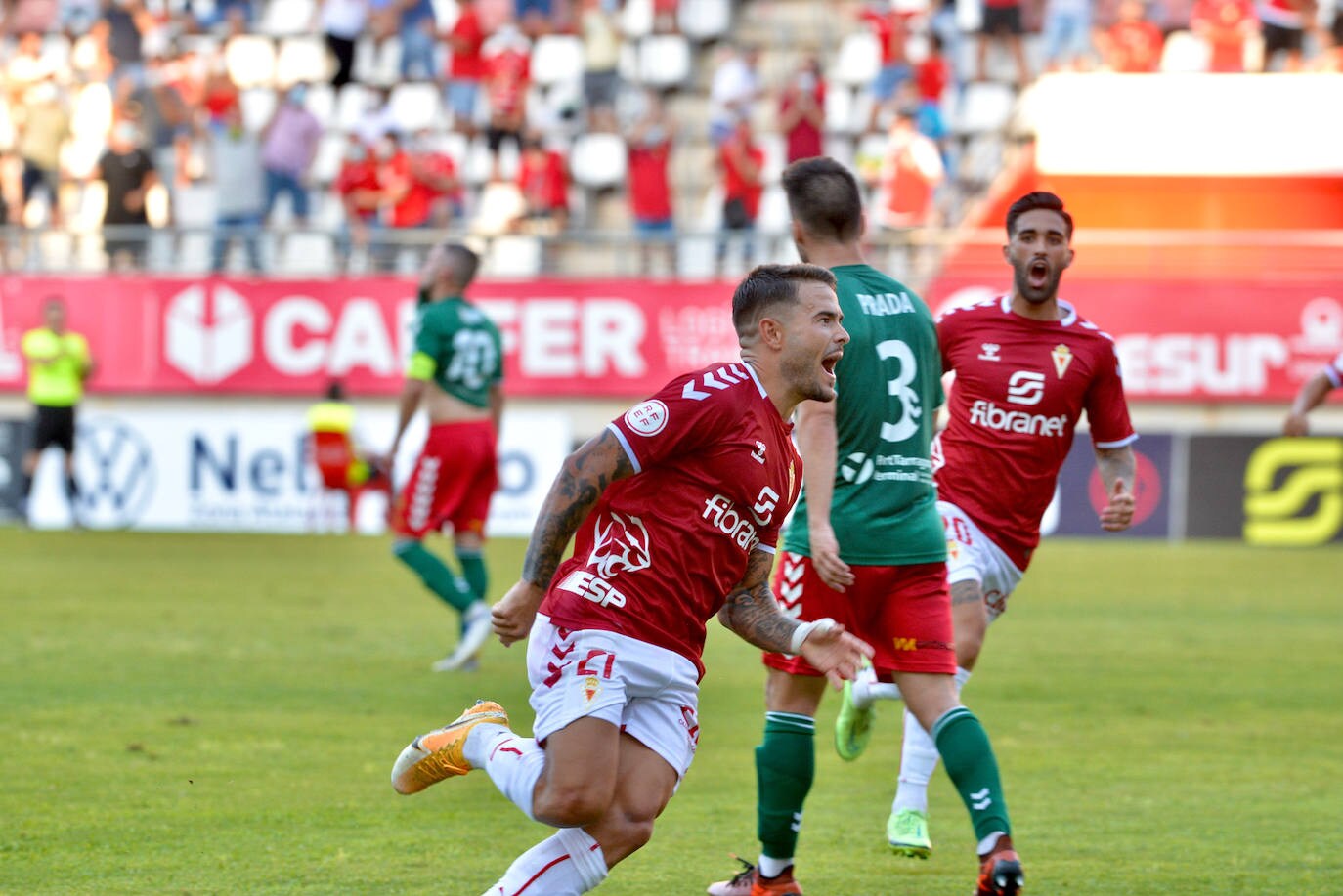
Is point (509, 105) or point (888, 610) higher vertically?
point (509, 105)

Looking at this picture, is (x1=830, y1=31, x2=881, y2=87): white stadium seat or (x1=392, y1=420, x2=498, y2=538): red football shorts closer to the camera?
(x1=392, y1=420, x2=498, y2=538): red football shorts

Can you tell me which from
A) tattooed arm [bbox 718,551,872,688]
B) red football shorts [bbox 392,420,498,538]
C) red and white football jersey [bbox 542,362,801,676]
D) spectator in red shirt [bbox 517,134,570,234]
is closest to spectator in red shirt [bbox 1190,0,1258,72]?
spectator in red shirt [bbox 517,134,570,234]

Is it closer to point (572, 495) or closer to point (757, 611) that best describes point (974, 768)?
point (757, 611)

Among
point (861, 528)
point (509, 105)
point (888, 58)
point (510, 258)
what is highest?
point (888, 58)

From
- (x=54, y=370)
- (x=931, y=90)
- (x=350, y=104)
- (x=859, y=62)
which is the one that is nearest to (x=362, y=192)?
(x=350, y=104)

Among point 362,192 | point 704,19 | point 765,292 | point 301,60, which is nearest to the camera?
point 765,292

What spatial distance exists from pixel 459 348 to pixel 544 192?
13112mm

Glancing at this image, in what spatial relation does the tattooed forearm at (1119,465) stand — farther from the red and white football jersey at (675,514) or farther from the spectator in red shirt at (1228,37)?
the spectator in red shirt at (1228,37)

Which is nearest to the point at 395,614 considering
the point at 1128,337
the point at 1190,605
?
the point at 1190,605

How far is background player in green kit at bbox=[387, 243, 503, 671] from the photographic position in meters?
11.8

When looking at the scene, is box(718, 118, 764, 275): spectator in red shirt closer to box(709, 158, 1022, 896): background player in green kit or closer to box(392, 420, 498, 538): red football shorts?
box(392, 420, 498, 538): red football shorts

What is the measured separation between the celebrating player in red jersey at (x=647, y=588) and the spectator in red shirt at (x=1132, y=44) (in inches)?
792

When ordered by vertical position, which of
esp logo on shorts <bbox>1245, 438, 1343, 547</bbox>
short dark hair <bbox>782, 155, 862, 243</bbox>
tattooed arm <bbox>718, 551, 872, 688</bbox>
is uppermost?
short dark hair <bbox>782, 155, 862, 243</bbox>

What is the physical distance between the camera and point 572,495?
4918mm
